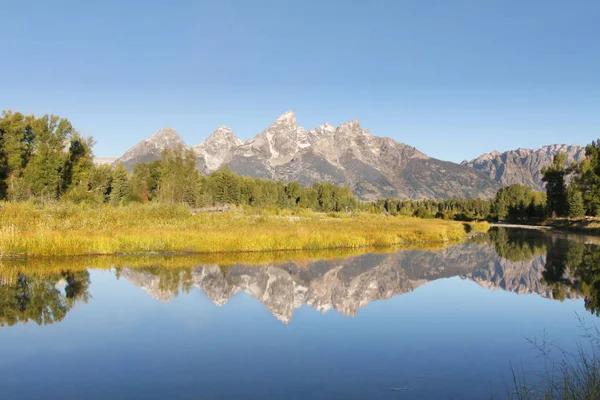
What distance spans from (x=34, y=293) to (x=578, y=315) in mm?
19068

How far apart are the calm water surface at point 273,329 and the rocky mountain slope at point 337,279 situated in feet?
0.39

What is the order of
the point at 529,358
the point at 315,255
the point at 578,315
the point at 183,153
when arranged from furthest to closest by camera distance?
the point at 183,153
the point at 315,255
the point at 578,315
the point at 529,358

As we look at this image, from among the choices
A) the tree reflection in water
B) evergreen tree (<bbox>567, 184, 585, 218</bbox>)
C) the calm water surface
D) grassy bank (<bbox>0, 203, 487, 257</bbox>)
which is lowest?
the calm water surface

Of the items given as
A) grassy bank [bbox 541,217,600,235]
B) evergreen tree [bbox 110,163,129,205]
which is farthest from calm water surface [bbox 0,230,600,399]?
evergreen tree [bbox 110,163,129,205]

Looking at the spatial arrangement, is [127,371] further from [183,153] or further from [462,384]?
[183,153]

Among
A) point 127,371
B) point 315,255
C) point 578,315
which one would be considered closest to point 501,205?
point 315,255

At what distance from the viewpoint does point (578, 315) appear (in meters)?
16.5

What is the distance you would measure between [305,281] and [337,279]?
66.9 inches

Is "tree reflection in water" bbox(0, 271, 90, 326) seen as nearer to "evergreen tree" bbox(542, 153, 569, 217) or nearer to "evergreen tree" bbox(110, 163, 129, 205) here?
"evergreen tree" bbox(110, 163, 129, 205)

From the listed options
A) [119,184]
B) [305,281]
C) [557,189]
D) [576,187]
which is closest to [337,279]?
[305,281]

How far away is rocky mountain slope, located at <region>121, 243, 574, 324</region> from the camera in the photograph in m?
18.6

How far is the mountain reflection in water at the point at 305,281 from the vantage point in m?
17.1

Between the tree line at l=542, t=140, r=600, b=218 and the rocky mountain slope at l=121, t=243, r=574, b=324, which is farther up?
the tree line at l=542, t=140, r=600, b=218

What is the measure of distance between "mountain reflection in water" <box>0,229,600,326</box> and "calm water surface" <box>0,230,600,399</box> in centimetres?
11
